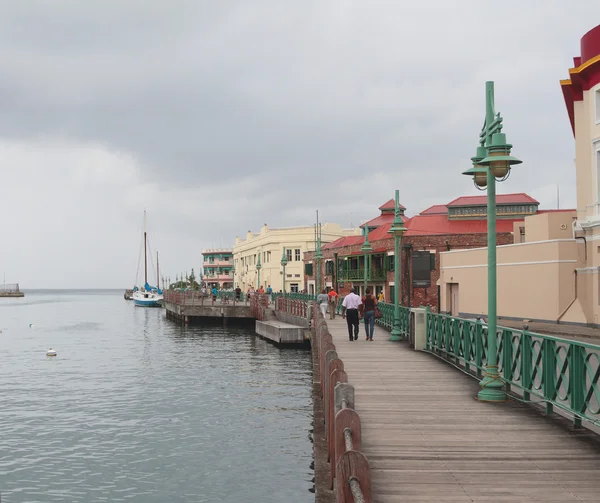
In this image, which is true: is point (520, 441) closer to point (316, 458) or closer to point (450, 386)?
point (316, 458)

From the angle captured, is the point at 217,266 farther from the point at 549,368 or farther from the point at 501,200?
the point at 549,368

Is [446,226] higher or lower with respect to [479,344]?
higher

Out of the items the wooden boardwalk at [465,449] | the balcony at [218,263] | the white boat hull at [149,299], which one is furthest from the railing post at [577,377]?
the balcony at [218,263]

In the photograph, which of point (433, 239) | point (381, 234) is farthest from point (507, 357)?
point (381, 234)

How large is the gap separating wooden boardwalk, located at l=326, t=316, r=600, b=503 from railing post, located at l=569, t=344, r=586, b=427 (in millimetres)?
448

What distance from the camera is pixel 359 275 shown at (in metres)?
64.8

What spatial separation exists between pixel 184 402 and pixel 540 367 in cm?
1470

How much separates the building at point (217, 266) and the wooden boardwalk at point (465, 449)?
134355 mm

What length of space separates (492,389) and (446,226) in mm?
47251

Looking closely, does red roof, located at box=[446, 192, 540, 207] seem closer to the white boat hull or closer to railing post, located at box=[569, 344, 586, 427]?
railing post, located at box=[569, 344, 586, 427]

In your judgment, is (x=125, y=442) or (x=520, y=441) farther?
(x=125, y=442)

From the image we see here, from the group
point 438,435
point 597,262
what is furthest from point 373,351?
point 597,262

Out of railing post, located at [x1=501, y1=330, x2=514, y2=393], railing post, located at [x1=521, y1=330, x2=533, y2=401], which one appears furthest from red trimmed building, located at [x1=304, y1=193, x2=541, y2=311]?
railing post, located at [x1=521, y1=330, x2=533, y2=401]

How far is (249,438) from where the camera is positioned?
56.1 ft
